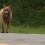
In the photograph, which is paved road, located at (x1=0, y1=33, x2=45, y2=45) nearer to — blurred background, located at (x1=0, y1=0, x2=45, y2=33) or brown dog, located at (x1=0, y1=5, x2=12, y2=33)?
brown dog, located at (x1=0, y1=5, x2=12, y2=33)

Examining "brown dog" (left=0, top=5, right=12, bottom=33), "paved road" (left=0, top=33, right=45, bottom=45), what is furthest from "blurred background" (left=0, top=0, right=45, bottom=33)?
"paved road" (left=0, top=33, right=45, bottom=45)

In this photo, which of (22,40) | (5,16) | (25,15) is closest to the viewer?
(22,40)

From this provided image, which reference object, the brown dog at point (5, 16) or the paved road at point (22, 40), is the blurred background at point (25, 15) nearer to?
the brown dog at point (5, 16)

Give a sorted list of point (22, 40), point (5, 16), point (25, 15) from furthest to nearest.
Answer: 1. point (25, 15)
2. point (5, 16)
3. point (22, 40)

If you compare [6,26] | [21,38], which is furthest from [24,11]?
[21,38]

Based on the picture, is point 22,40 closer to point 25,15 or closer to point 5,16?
point 5,16

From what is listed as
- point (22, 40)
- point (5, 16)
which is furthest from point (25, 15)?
point (22, 40)

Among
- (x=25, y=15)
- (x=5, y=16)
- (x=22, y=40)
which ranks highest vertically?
(x=22, y=40)

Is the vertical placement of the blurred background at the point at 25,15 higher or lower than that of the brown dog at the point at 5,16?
lower

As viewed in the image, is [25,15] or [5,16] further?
[25,15]

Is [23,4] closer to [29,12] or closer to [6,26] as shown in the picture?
[29,12]

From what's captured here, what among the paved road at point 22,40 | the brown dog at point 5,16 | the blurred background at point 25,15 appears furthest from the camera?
the blurred background at point 25,15

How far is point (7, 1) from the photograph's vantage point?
16.1 meters

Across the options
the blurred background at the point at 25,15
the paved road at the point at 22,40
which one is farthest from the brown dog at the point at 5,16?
the paved road at the point at 22,40
